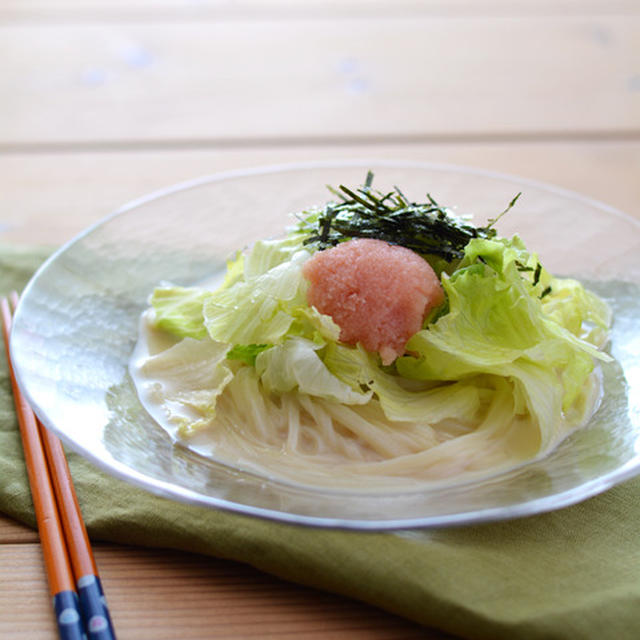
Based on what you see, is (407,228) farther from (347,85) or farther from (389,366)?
(347,85)

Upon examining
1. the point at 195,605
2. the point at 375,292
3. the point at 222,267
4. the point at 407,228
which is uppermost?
the point at 407,228

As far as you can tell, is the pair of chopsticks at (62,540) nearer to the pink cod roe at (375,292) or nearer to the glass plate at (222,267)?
the glass plate at (222,267)

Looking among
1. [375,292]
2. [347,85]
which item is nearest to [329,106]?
[347,85]

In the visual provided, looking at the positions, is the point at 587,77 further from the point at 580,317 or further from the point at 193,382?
the point at 193,382

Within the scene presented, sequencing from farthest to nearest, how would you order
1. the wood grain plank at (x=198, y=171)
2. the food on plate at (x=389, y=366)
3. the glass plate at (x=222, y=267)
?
1. the wood grain plank at (x=198, y=171)
2. the food on plate at (x=389, y=366)
3. the glass plate at (x=222, y=267)

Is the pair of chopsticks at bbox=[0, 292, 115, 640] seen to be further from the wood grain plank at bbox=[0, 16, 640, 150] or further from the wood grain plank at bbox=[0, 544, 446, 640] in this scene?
the wood grain plank at bbox=[0, 16, 640, 150]

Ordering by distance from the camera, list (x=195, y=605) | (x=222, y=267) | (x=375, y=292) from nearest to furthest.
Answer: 1. (x=195, y=605)
2. (x=375, y=292)
3. (x=222, y=267)

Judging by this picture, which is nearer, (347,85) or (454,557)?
(454,557)

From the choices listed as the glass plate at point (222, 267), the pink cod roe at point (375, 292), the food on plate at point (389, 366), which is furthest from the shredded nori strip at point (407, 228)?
the glass plate at point (222, 267)
